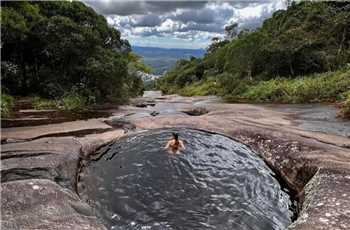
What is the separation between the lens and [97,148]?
41.3ft

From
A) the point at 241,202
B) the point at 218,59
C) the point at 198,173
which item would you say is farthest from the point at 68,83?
the point at 218,59

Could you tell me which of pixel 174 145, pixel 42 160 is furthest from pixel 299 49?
pixel 42 160

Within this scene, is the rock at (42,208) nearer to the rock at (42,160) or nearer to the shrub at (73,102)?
the rock at (42,160)

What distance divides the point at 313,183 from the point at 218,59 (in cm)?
5768

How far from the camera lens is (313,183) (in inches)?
351

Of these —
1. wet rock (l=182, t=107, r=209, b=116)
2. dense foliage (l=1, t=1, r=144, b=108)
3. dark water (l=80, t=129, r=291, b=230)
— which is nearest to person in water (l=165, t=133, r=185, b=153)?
dark water (l=80, t=129, r=291, b=230)

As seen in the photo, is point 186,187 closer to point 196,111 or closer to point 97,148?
point 97,148

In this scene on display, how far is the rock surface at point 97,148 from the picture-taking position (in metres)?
7.06

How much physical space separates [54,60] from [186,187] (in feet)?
63.0

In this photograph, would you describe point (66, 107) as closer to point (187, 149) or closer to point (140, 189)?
point (187, 149)

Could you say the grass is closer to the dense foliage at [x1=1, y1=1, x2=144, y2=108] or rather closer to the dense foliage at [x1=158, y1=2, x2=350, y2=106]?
the dense foliage at [x1=158, y1=2, x2=350, y2=106]

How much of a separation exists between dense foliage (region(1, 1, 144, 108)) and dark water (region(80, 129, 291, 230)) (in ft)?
38.5

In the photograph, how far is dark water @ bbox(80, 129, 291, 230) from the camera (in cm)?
808

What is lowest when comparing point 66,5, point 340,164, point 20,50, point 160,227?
point 160,227
